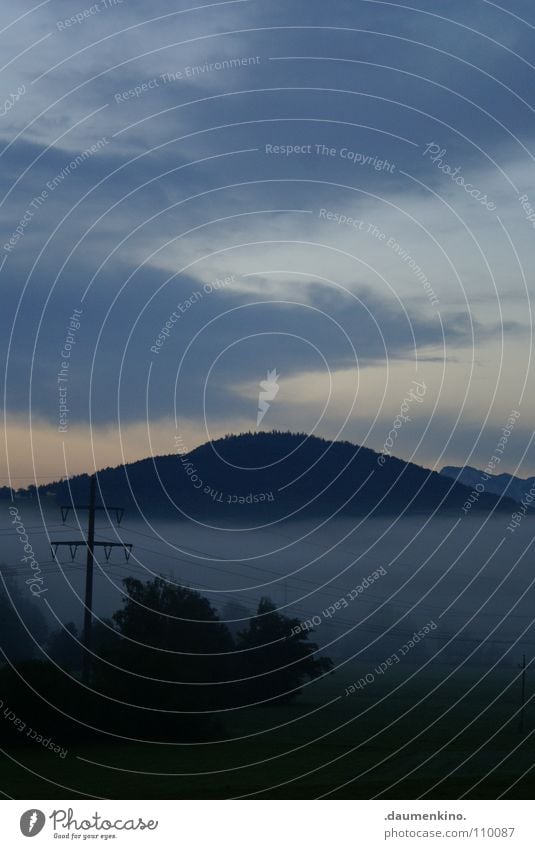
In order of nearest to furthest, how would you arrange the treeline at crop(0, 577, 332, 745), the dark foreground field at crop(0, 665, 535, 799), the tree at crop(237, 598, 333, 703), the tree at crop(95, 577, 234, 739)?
the dark foreground field at crop(0, 665, 535, 799), the treeline at crop(0, 577, 332, 745), the tree at crop(95, 577, 234, 739), the tree at crop(237, 598, 333, 703)

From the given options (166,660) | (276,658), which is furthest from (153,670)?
(276,658)

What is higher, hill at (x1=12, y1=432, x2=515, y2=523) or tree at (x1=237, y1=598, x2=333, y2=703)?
hill at (x1=12, y1=432, x2=515, y2=523)

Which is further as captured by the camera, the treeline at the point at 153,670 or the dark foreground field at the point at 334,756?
the treeline at the point at 153,670

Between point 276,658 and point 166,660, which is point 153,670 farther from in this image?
point 276,658

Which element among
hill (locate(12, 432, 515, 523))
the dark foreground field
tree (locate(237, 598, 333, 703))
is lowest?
the dark foreground field

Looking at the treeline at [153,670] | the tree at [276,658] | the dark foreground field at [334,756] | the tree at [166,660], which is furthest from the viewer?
the tree at [276,658]

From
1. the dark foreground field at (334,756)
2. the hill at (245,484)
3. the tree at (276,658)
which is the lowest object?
the dark foreground field at (334,756)

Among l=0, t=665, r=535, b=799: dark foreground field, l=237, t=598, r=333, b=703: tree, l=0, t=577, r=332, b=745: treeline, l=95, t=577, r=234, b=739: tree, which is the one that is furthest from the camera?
l=237, t=598, r=333, b=703: tree
